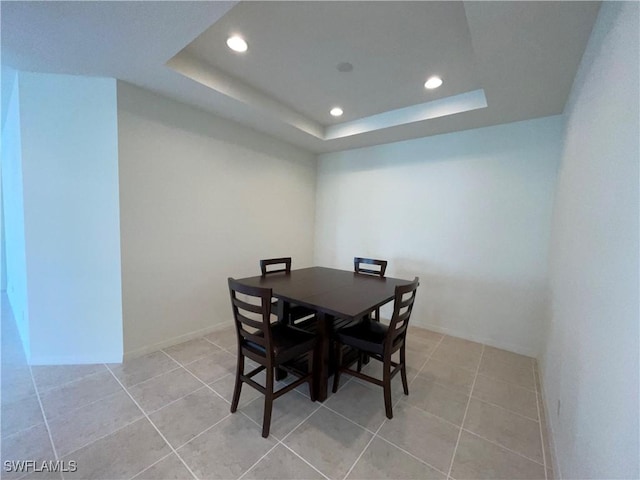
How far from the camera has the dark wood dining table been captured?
1.72 metres

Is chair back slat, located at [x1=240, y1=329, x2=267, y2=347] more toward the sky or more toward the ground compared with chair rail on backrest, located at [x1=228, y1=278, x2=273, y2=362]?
more toward the ground

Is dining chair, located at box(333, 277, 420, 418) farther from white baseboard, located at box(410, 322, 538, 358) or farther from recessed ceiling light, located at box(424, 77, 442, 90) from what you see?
recessed ceiling light, located at box(424, 77, 442, 90)

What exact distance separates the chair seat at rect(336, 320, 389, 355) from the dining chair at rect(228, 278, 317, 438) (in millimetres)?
258

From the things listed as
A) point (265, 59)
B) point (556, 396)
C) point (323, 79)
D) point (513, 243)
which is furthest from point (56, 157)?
point (513, 243)

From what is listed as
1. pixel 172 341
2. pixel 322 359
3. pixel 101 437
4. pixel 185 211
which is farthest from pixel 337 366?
pixel 185 211

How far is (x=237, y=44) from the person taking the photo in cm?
200

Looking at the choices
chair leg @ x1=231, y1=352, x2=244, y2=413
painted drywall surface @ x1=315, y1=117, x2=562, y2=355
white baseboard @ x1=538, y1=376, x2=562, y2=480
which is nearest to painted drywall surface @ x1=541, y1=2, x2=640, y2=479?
white baseboard @ x1=538, y1=376, x2=562, y2=480

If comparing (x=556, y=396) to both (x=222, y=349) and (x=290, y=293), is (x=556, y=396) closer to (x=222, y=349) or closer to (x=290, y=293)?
(x=290, y=293)

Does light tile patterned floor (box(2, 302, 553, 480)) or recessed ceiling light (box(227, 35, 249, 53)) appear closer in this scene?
light tile patterned floor (box(2, 302, 553, 480))

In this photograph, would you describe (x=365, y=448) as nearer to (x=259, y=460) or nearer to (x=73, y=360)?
(x=259, y=460)

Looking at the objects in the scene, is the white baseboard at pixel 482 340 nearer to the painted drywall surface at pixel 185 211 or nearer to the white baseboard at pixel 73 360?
the painted drywall surface at pixel 185 211

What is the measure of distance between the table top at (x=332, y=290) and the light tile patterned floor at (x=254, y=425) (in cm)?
83

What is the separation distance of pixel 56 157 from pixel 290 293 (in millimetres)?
2380

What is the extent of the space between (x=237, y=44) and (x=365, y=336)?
99.6 inches
